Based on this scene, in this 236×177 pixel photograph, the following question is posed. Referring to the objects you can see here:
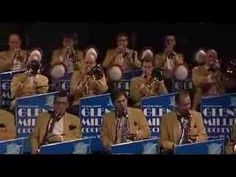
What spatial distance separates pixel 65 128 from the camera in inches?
210

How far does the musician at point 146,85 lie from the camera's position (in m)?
5.35

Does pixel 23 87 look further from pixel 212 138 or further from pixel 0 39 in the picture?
pixel 212 138

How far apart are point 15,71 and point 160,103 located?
1056 millimetres

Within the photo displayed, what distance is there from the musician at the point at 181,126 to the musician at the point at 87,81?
51cm

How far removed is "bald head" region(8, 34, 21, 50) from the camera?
5324 mm


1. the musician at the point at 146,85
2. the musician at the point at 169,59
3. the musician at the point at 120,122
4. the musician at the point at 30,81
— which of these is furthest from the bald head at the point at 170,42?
the musician at the point at 30,81

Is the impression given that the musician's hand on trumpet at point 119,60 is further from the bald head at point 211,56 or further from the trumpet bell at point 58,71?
the bald head at point 211,56

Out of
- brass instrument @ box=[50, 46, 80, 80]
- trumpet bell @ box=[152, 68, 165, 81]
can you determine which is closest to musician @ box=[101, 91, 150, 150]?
trumpet bell @ box=[152, 68, 165, 81]

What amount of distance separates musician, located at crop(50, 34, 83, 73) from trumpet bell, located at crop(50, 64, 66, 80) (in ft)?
0.07

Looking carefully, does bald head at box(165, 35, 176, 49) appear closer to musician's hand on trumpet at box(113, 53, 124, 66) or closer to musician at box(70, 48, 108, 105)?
musician's hand on trumpet at box(113, 53, 124, 66)

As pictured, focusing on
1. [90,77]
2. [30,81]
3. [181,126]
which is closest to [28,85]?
[30,81]

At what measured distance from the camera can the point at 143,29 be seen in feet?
17.6

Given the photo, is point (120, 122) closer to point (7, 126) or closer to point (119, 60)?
point (119, 60)

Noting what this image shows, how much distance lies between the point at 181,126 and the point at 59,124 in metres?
0.87
